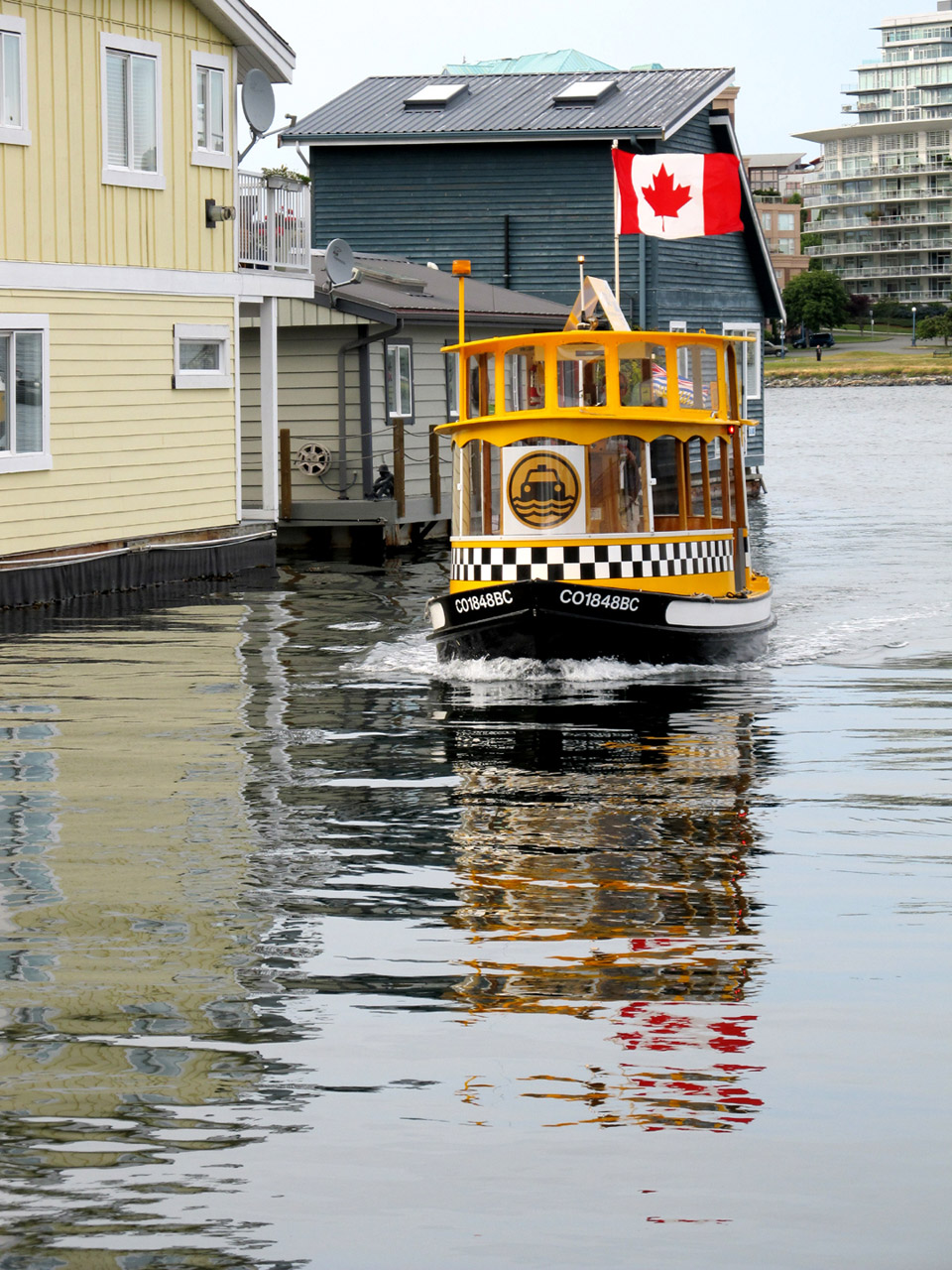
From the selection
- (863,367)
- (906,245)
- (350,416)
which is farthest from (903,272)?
(350,416)

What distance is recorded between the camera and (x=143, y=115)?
24984mm

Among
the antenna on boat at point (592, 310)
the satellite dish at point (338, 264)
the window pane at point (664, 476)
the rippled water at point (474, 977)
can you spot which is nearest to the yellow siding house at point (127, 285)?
the satellite dish at point (338, 264)

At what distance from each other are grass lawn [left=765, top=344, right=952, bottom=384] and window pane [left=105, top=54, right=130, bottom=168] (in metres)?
115

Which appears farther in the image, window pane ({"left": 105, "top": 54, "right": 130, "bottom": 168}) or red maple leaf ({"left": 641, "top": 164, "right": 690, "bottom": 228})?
window pane ({"left": 105, "top": 54, "right": 130, "bottom": 168})

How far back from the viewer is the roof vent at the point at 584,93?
4053 centimetres

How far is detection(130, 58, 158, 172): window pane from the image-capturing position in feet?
81.3

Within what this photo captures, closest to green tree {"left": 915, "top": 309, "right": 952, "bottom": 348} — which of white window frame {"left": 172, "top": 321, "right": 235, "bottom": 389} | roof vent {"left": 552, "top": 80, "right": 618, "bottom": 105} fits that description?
roof vent {"left": 552, "top": 80, "right": 618, "bottom": 105}

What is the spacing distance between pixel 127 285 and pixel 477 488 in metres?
8.42

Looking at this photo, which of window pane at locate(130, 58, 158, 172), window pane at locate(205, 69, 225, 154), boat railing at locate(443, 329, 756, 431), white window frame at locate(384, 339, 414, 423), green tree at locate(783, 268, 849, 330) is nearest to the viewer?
boat railing at locate(443, 329, 756, 431)

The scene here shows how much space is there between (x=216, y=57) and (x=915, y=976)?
21.2 metres

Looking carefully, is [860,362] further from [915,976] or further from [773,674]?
[915,976]

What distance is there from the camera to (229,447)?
2738 centimetres

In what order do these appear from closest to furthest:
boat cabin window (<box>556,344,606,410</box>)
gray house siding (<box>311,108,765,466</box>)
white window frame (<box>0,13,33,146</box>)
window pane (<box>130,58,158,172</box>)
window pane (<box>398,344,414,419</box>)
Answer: boat cabin window (<box>556,344,606,410</box>), white window frame (<box>0,13,33,146</box>), window pane (<box>130,58,158,172</box>), window pane (<box>398,344,414,419</box>), gray house siding (<box>311,108,765,466</box>)

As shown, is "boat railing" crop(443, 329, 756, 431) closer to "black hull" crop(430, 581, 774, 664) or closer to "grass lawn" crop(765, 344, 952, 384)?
"black hull" crop(430, 581, 774, 664)
